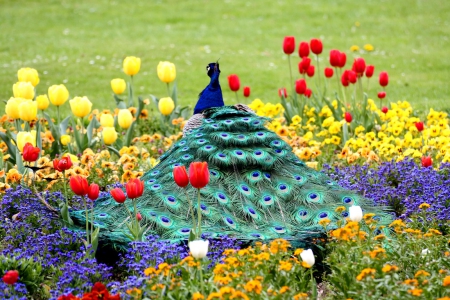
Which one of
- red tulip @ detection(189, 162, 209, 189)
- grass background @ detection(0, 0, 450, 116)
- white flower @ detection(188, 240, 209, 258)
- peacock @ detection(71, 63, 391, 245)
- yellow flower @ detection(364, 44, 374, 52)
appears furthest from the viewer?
yellow flower @ detection(364, 44, 374, 52)

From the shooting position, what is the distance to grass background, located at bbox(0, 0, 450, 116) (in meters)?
13.2

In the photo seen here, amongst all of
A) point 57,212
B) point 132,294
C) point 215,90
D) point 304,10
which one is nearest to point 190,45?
point 304,10

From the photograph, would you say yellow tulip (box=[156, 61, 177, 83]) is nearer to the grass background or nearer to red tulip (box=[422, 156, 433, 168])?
red tulip (box=[422, 156, 433, 168])

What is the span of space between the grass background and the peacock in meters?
5.24

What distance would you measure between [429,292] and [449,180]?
222cm

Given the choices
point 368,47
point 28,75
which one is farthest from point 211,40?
point 28,75

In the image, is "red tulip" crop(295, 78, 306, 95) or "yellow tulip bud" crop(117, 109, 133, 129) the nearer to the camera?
"yellow tulip bud" crop(117, 109, 133, 129)

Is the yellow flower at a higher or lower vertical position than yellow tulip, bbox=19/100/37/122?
lower

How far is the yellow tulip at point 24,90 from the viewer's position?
7.20 m

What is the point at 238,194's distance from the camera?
5.27m

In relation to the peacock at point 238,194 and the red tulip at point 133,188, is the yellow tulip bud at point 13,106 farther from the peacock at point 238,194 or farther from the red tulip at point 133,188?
the red tulip at point 133,188

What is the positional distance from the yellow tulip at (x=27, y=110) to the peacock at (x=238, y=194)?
62.2 inches

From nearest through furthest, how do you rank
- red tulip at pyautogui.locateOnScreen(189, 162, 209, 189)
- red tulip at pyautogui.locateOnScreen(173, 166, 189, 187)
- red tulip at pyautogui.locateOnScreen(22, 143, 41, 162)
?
1. red tulip at pyautogui.locateOnScreen(189, 162, 209, 189)
2. red tulip at pyautogui.locateOnScreen(173, 166, 189, 187)
3. red tulip at pyautogui.locateOnScreen(22, 143, 41, 162)

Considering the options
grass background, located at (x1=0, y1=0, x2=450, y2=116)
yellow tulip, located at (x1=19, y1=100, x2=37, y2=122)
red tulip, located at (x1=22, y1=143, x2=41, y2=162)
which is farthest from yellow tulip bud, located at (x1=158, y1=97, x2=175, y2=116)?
grass background, located at (x1=0, y1=0, x2=450, y2=116)
